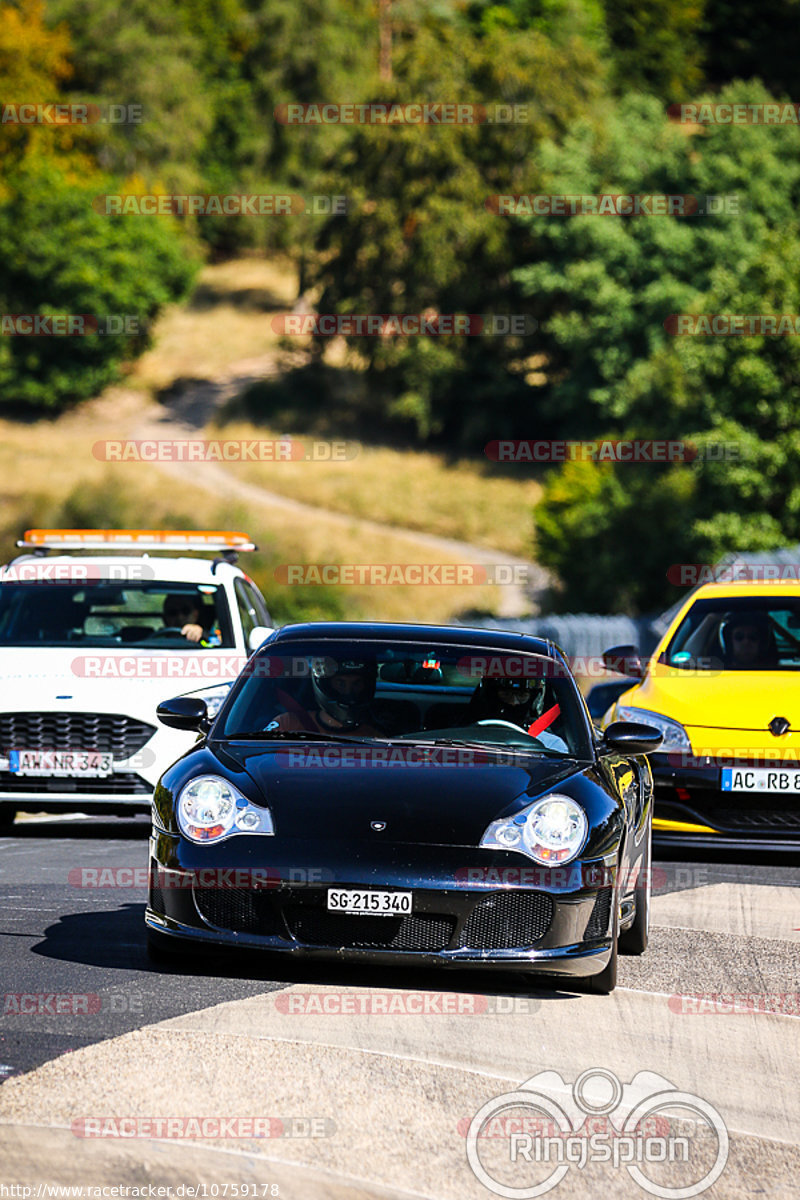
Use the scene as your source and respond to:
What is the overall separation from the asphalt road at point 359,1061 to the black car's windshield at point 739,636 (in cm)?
371

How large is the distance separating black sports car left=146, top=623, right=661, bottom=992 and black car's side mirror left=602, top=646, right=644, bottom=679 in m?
4.05

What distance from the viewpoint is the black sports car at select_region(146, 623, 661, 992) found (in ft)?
20.4

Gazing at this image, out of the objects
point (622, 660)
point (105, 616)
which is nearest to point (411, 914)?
point (622, 660)

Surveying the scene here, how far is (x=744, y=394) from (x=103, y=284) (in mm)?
52115

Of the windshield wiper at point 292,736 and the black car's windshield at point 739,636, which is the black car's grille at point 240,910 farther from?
the black car's windshield at point 739,636

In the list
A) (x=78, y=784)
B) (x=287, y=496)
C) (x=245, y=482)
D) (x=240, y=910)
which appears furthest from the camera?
(x=245, y=482)

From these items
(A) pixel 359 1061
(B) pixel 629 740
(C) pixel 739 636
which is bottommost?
(C) pixel 739 636

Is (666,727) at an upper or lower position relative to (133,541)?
lower

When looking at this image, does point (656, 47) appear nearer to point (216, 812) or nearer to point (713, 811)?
point (713, 811)

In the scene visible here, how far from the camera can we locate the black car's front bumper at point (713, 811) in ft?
34.1

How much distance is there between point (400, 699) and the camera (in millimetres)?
7727

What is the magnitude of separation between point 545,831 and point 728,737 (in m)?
4.38

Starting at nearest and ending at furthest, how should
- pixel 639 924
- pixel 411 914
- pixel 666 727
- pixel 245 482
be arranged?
pixel 411 914 < pixel 639 924 < pixel 666 727 < pixel 245 482

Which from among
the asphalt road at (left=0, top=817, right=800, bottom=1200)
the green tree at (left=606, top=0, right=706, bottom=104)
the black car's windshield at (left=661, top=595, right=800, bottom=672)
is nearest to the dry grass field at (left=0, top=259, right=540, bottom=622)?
the black car's windshield at (left=661, top=595, right=800, bottom=672)
